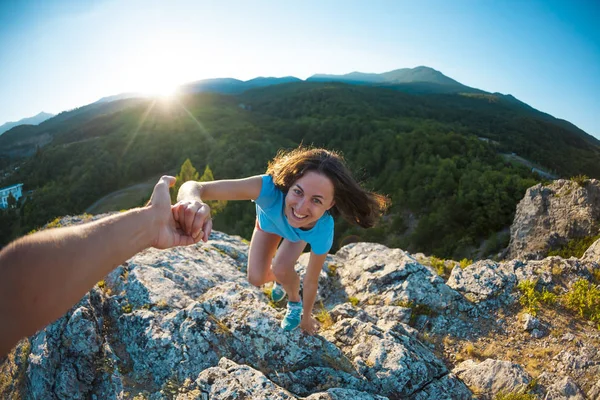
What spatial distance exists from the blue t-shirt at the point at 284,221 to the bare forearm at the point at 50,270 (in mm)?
2642

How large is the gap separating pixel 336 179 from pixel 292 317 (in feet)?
6.30

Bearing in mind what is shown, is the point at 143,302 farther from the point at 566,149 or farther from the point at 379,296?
the point at 566,149

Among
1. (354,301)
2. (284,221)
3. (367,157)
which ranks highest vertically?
(367,157)

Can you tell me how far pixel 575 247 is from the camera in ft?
30.6

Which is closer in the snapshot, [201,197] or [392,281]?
[201,197]

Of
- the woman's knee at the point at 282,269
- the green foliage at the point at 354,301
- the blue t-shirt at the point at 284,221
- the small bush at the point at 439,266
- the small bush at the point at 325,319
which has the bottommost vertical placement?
the green foliage at the point at 354,301

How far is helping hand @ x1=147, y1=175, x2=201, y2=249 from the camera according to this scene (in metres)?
2.17

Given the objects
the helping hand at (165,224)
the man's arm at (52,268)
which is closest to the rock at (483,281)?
the helping hand at (165,224)

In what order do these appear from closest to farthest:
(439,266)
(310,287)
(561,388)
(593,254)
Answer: (561,388), (310,287), (593,254), (439,266)

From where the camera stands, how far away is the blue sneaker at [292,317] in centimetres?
425

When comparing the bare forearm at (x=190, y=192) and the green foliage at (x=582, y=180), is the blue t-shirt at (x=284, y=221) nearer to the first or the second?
the bare forearm at (x=190, y=192)

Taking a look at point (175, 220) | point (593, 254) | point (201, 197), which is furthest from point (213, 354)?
point (593, 254)

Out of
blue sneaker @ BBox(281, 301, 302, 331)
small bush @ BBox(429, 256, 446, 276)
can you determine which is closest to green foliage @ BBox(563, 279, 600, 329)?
small bush @ BBox(429, 256, 446, 276)

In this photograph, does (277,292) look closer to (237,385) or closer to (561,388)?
(237,385)
